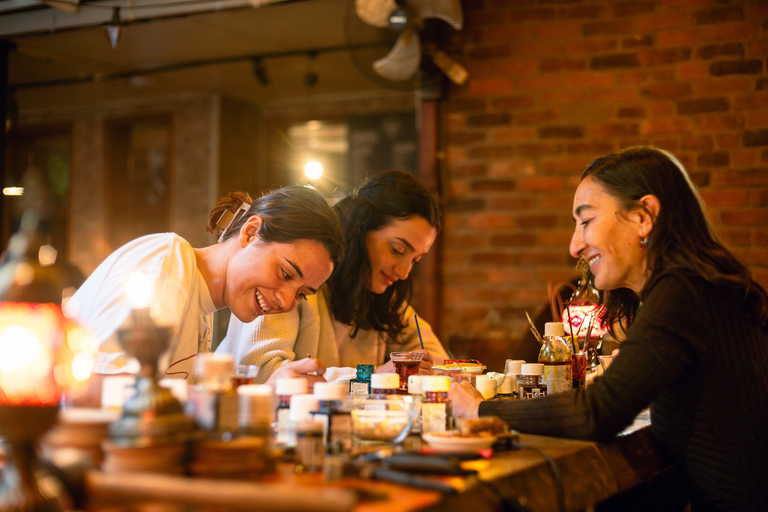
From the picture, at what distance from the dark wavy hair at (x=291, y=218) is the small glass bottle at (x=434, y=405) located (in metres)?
0.75

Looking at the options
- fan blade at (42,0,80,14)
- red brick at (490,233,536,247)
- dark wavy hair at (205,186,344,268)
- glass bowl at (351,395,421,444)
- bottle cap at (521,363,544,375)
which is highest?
fan blade at (42,0,80,14)

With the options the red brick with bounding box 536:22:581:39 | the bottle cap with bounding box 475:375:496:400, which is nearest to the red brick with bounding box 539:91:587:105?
the red brick with bounding box 536:22:581:39

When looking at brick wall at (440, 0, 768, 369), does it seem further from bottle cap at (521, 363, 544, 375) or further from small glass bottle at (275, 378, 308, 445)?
small glass bottle at (275, 378, 308, 445)

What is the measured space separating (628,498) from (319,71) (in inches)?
186

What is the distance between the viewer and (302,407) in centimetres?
122

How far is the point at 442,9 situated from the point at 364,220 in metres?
1.38

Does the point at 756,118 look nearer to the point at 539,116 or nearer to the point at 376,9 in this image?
the point at 539,116

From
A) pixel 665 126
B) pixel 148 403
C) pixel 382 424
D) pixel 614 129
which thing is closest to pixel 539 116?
pixel 614 129

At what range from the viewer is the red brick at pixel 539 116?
3.60m

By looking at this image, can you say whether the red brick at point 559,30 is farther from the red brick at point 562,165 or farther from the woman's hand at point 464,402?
the woman's hand at point 464,402

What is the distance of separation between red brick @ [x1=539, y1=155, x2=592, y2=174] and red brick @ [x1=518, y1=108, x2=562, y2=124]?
0.71 ft

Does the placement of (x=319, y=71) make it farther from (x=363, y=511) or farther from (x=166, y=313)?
(x=363, y=511)

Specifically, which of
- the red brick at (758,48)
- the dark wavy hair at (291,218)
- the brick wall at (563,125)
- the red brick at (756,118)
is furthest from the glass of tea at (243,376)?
the red brick at (758,48)

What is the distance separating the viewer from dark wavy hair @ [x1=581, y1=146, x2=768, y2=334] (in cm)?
158
